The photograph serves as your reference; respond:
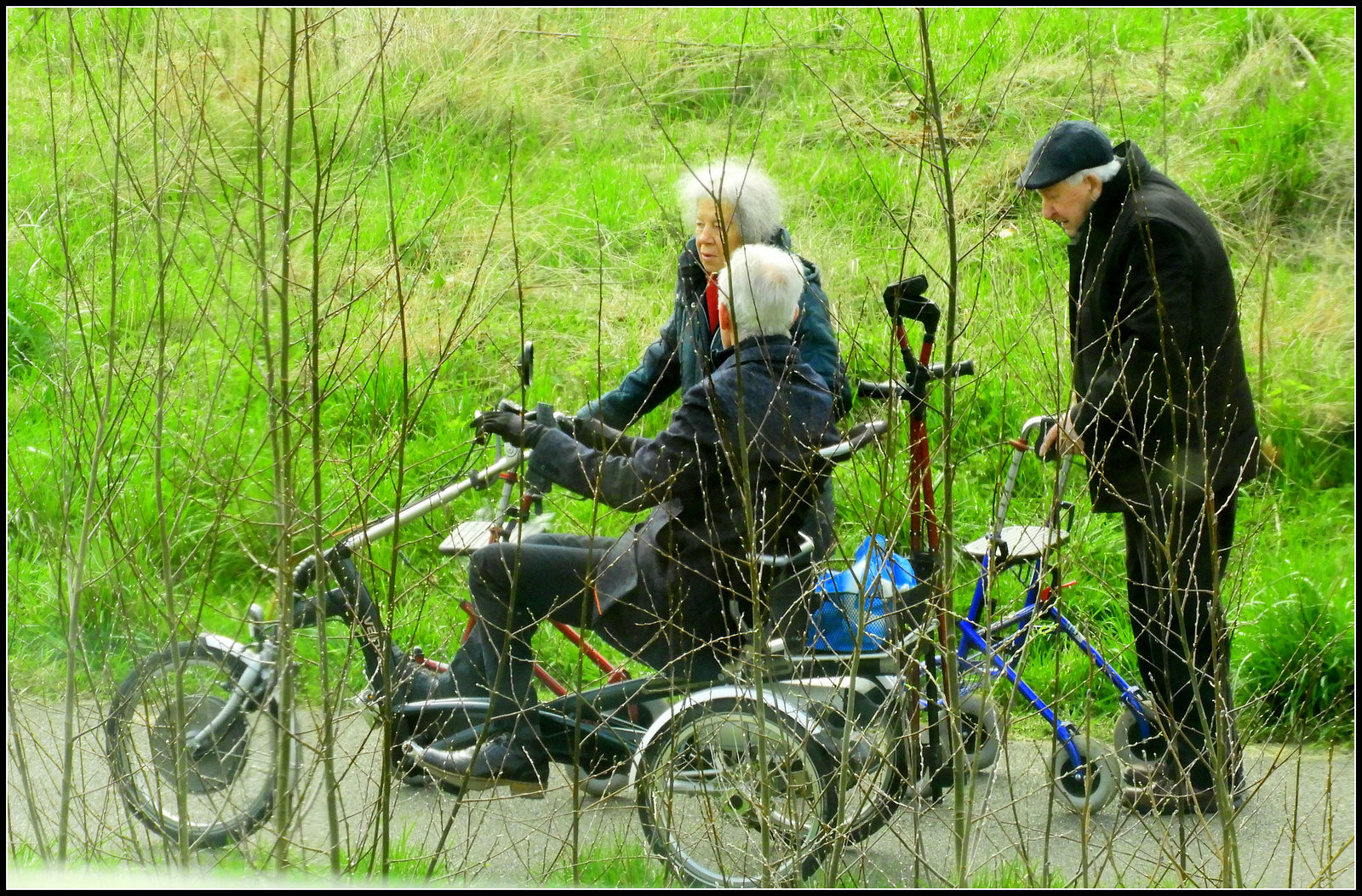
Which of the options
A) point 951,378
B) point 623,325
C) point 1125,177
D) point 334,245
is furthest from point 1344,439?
point 334,245

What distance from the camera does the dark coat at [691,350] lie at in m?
3.48

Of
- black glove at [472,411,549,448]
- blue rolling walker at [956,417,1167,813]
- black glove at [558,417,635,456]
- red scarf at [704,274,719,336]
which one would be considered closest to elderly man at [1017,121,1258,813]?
blue rolling walker at [956,417,1167,813]

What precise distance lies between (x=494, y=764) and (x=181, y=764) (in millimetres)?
1064

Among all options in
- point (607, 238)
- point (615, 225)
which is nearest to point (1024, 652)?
point (607, 238)

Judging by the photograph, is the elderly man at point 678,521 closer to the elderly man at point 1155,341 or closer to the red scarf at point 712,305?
the red scarf at point 712,305

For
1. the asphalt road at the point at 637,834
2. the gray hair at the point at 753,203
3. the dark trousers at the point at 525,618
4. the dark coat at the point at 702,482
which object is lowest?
the asphalt road at the point at 637,834

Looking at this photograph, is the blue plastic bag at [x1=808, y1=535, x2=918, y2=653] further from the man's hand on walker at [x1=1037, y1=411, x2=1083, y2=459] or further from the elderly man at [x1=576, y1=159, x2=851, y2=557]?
the man's hand on walker at [x1=1037, y1=411, x2=1083, y2=459]

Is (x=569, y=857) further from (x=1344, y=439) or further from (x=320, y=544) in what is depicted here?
(x=1344, y=439)

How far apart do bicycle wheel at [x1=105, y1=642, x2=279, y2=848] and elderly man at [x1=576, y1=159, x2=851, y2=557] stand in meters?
1.26

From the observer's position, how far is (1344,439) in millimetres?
5719

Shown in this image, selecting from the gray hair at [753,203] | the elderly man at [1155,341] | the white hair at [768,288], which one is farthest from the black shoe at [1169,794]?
the gray hair at [753,203]

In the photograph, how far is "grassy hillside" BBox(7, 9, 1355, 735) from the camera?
3.61 metres

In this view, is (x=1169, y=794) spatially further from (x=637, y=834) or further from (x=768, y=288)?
(x=768, y=288)

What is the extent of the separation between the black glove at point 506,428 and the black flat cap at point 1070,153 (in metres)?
1.48
